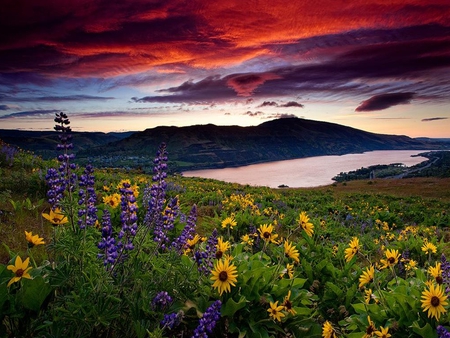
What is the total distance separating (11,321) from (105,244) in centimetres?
120

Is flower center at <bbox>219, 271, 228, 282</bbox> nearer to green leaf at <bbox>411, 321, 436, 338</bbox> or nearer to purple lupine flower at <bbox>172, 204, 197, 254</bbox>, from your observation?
purple lupine flower at <bbox>172, 204, 197, 254</bbox>

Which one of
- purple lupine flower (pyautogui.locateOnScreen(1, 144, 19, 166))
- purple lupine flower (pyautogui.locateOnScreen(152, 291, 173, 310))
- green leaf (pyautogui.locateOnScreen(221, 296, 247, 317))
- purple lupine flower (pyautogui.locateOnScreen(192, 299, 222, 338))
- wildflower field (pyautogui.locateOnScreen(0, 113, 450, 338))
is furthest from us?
purple lupine flower (pyautogui.locateOnScreen(1, 144, 19, 166))

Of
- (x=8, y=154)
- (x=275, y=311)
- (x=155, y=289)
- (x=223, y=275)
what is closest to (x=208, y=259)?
(x=223, y=275)

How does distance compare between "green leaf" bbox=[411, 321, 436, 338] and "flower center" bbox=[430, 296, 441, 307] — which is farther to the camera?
"green leaf" bbox=[411, 321, 436, 338]

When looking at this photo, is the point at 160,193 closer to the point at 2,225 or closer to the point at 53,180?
the point at 53,180

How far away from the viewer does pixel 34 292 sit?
9.14ft

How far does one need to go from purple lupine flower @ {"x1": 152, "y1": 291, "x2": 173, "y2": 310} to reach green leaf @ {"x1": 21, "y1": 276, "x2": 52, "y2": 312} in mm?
938

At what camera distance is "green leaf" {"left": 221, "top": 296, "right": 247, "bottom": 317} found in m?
3.19

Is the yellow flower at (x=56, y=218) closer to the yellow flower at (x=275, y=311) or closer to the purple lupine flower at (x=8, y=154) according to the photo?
the yellow flower at (x=275, y=311)

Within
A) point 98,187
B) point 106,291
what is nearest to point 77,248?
point 106,291

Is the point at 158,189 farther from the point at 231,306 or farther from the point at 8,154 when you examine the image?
the point at 8,154

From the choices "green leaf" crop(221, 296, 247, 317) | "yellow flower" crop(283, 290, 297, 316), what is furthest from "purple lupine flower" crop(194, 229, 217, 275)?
"yellow flower" crop(283, 290, 297, 316)

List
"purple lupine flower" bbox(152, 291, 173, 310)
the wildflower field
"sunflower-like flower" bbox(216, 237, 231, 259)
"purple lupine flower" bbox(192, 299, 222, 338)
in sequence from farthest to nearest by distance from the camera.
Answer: "sunflower-like flower" bbox(216, 237, 231, 259) → "purple lupine flower" bbox(152, 291, 173, 310) → the wildflower field → "purple lupine flower" bbox(192, 299, 222, 338)

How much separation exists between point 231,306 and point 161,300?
31.5 inches
